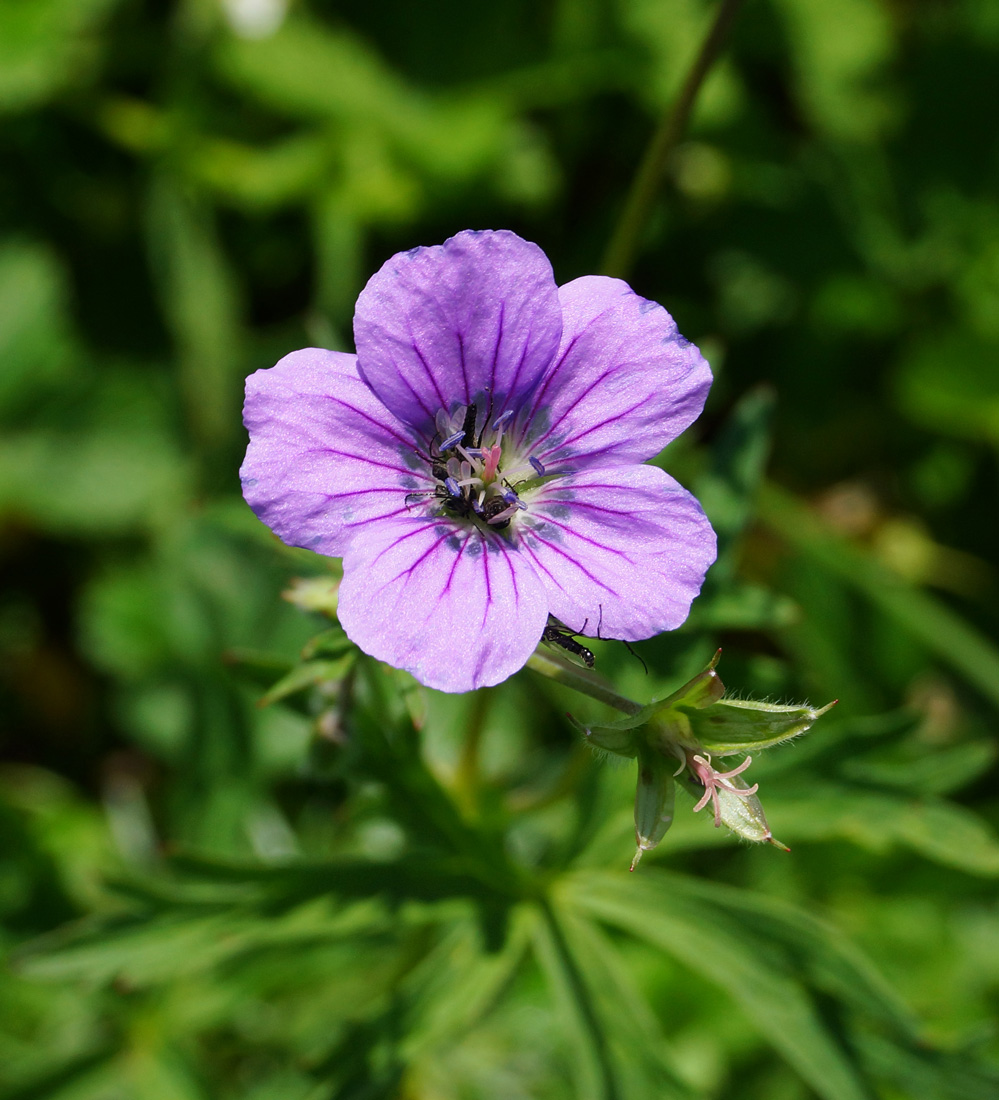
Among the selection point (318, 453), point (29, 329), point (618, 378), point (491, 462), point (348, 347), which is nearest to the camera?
point (318, 453)

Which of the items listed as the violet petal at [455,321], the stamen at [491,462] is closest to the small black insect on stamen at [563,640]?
the stamen at [491,462]

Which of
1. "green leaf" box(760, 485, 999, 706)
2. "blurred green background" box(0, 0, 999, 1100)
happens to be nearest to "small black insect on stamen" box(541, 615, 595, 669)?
"blurred green background" box(0, 0, 999, 1100)

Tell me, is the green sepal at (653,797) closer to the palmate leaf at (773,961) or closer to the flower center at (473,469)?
the flower center at (473,469)

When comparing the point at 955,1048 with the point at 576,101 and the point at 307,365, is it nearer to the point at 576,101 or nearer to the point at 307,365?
the point at 307,365

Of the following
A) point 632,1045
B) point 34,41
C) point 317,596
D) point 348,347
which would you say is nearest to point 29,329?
point 34,41

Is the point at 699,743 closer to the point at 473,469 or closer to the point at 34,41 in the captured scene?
the point at 473,469

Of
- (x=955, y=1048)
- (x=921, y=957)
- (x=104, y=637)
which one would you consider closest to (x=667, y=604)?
(x=955, y=1048)

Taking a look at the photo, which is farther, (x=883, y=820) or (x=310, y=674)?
(x=883, y=820)
